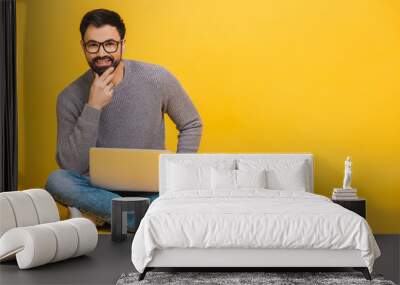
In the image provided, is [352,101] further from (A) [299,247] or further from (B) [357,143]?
(A) [299,247]

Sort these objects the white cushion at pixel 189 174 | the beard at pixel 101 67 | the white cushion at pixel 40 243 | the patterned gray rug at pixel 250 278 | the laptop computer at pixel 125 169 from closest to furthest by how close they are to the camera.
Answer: the patterned gray rug at pixel 250 278 → the white cushion at pixel 40 243 → the white cushion at pixel 189 174 → the laptop computer at pixel 125 169 → the beard at pixel 101 67

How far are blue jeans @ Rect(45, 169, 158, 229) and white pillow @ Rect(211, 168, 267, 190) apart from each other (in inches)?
36.2

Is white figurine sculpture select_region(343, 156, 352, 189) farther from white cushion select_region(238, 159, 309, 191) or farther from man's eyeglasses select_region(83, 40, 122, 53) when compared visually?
man's eyeglasses select_region(83, 40, 122, 53)

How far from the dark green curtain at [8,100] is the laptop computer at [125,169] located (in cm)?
86

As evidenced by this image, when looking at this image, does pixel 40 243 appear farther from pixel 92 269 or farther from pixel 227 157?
pixel 227 157

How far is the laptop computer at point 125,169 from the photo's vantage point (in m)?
7.14

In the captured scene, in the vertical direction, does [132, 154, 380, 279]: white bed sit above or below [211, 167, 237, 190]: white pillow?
below

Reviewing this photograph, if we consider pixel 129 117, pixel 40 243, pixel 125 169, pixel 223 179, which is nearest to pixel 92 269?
pixel 40 243

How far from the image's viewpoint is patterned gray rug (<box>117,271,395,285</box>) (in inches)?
191

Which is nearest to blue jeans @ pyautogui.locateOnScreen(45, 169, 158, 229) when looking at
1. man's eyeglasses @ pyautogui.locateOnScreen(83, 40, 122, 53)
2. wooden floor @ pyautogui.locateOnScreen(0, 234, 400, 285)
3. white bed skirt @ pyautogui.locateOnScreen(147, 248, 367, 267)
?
wooden floor @ pyautogui.locateOnScreen(0, 234, 400, 285)

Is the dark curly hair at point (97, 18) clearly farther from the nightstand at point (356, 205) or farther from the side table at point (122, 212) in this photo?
the nightstand at point (356, 205)

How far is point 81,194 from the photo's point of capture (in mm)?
7223

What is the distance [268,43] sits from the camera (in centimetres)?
718

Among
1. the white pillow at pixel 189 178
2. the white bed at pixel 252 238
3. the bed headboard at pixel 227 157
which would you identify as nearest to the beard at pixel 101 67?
the bed headboard at pixel 227 157
